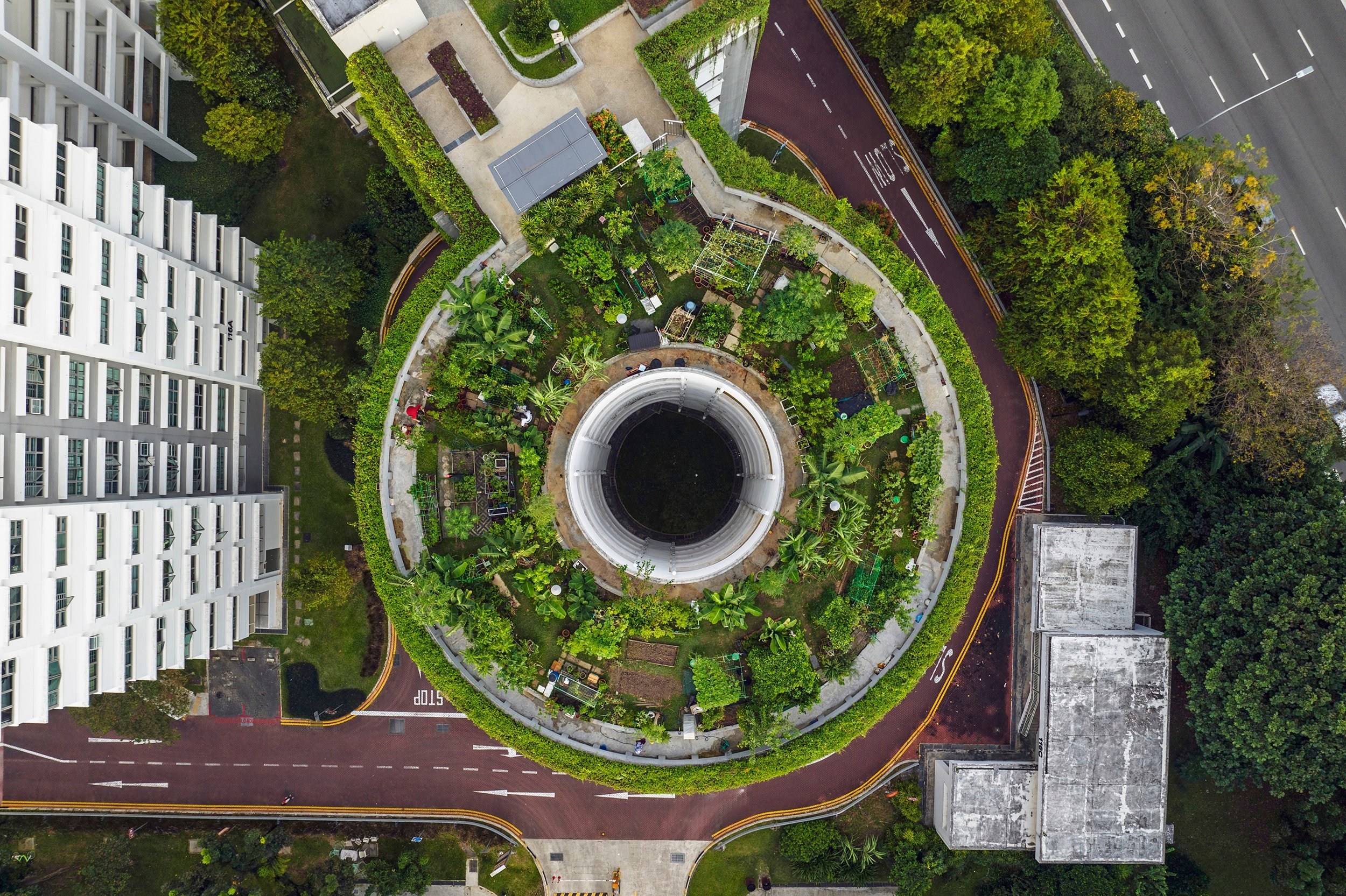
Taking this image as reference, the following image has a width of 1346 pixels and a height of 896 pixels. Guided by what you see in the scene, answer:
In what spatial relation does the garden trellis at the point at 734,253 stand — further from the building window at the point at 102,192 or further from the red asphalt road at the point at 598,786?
the building window at the point at 102,192

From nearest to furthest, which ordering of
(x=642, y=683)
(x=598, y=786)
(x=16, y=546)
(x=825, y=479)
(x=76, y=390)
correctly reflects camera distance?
(x=16, y=546) → (x=76, y=390) → (x=825, y=479) → (x=642, y=683) → (x=598, y=786)

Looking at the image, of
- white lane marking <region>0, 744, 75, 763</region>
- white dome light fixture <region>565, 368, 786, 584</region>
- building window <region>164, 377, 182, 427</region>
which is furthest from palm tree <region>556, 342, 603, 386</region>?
white lane marking <region>0, 744, 75, 763</region>

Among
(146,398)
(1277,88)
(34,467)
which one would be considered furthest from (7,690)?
(1277,88)

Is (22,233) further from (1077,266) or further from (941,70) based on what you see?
(1077,266)

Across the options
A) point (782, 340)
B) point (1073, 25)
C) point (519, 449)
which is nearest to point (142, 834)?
point (519, 449)

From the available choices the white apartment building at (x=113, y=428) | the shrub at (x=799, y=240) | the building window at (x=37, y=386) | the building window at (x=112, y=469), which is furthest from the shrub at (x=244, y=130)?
the shrub at (x=799, y=240)

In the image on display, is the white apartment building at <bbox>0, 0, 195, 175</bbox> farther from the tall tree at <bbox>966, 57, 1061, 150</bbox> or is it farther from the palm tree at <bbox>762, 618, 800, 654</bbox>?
the tall tree at <bbox>966, 57, 1061, 150</bbox>
